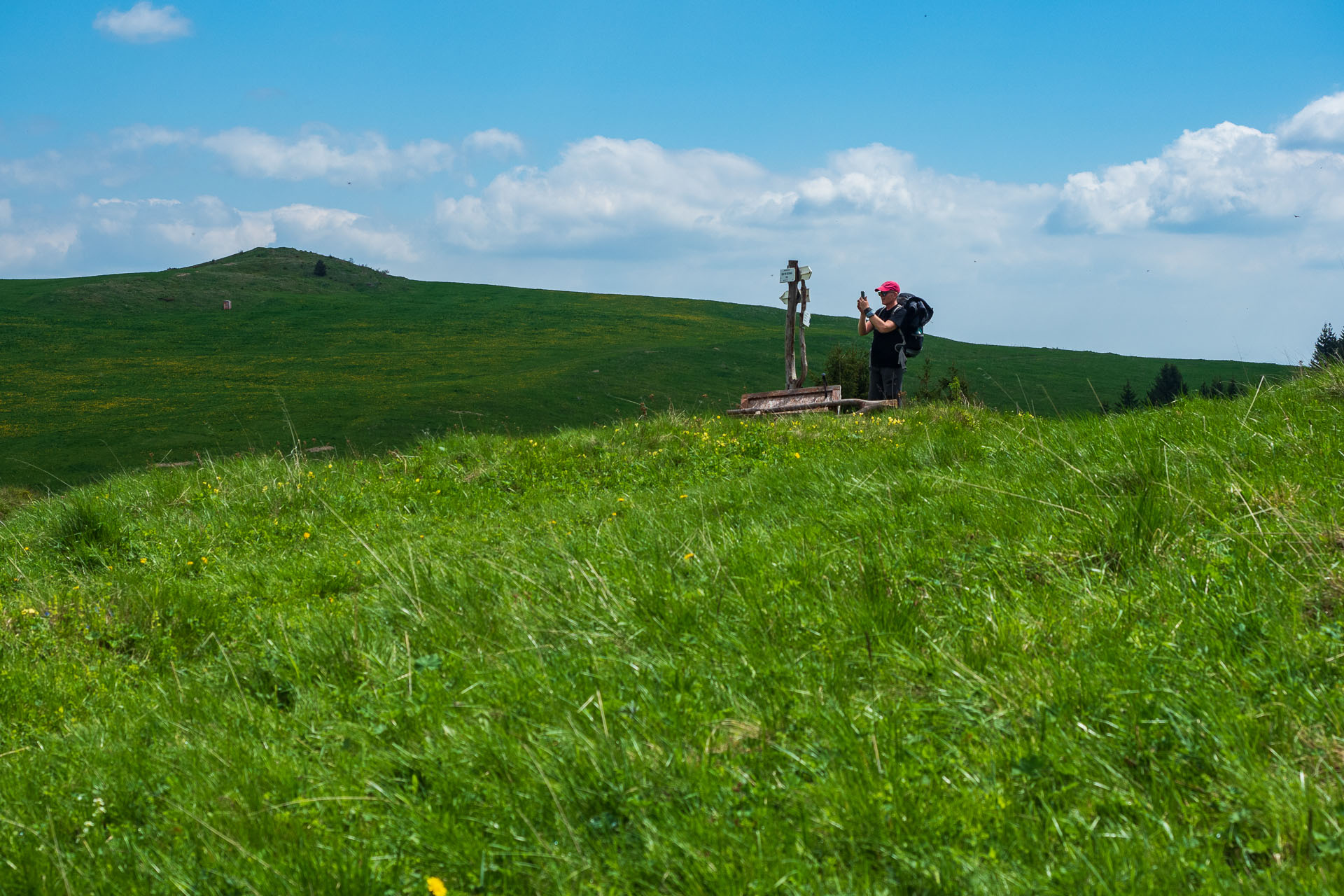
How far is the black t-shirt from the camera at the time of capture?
47.6 feet

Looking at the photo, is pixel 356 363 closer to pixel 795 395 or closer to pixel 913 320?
pixel 795 395

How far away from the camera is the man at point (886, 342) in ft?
47.4

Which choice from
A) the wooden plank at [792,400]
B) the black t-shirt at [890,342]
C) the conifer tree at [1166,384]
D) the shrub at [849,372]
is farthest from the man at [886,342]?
the conifer tree at [1166,384]

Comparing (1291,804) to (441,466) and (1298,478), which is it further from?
(441,466)

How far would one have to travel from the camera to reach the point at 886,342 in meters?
15.0

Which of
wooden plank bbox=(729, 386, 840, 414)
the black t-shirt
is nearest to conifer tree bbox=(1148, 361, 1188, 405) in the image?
wooden plank bbox=(729, 386, 840, 414)

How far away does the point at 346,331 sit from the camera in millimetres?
71875

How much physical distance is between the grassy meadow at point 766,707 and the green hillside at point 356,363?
47.1 ft

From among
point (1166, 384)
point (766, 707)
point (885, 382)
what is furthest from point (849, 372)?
point (766, 707)

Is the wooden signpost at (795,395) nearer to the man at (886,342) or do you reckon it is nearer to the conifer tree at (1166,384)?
the man at (886,342)

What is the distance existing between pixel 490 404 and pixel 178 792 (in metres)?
42.9

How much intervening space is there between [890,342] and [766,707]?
42.1 feet

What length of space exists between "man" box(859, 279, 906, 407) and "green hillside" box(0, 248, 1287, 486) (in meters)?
5.03

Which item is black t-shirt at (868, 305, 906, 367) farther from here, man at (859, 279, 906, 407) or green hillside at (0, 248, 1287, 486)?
green hillside at (0, 248, 1287, 486)
